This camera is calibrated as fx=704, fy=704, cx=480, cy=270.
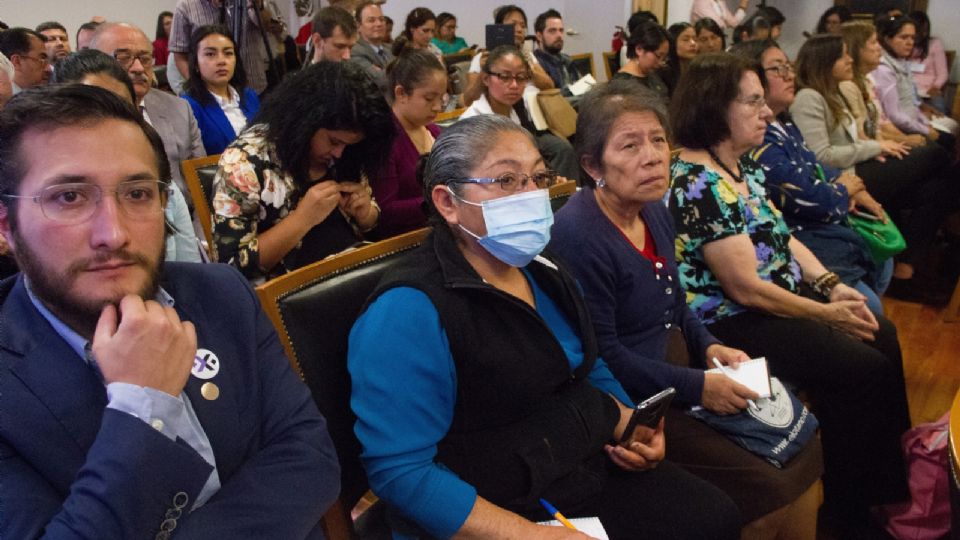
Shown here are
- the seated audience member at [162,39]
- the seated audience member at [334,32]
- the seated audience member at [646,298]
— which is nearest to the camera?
the seated audience member at [646,298]

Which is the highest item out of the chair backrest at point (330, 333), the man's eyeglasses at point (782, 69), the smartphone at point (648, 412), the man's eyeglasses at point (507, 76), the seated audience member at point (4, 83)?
the seated audience member at point (4, 83)

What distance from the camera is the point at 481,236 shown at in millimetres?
1397

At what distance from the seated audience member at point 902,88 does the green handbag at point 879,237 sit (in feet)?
6.19

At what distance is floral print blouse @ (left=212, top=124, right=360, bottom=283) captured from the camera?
1.87 m

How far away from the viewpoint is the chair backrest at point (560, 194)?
196 cm

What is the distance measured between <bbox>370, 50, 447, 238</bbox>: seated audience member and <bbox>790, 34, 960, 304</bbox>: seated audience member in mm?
1680

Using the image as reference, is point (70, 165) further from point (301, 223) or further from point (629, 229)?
point (629, 229)

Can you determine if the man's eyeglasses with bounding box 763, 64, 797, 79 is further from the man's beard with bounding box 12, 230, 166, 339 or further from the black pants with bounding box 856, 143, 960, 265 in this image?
the man's beard with bounding box 12, 230, 166, 339

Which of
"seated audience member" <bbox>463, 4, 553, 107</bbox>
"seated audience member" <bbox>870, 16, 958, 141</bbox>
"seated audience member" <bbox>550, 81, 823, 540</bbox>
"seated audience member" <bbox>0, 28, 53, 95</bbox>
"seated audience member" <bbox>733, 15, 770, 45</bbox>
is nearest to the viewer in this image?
"seated audience member" <bbox>550, 81, 823, 540</bbox>

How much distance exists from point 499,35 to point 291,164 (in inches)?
125

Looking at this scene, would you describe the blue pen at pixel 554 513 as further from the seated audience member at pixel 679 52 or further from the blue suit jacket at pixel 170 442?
the seated audience member at pixel 679 52

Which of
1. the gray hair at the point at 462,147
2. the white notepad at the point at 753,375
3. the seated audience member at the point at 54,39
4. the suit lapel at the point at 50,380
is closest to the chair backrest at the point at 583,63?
the seated audience member at the point at 54,39

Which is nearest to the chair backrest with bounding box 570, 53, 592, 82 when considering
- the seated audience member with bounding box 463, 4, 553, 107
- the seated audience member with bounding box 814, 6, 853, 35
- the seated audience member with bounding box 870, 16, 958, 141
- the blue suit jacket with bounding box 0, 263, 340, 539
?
the seated audience member with bounding box 463, 4, 553, 107

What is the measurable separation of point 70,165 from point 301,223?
105 cm
